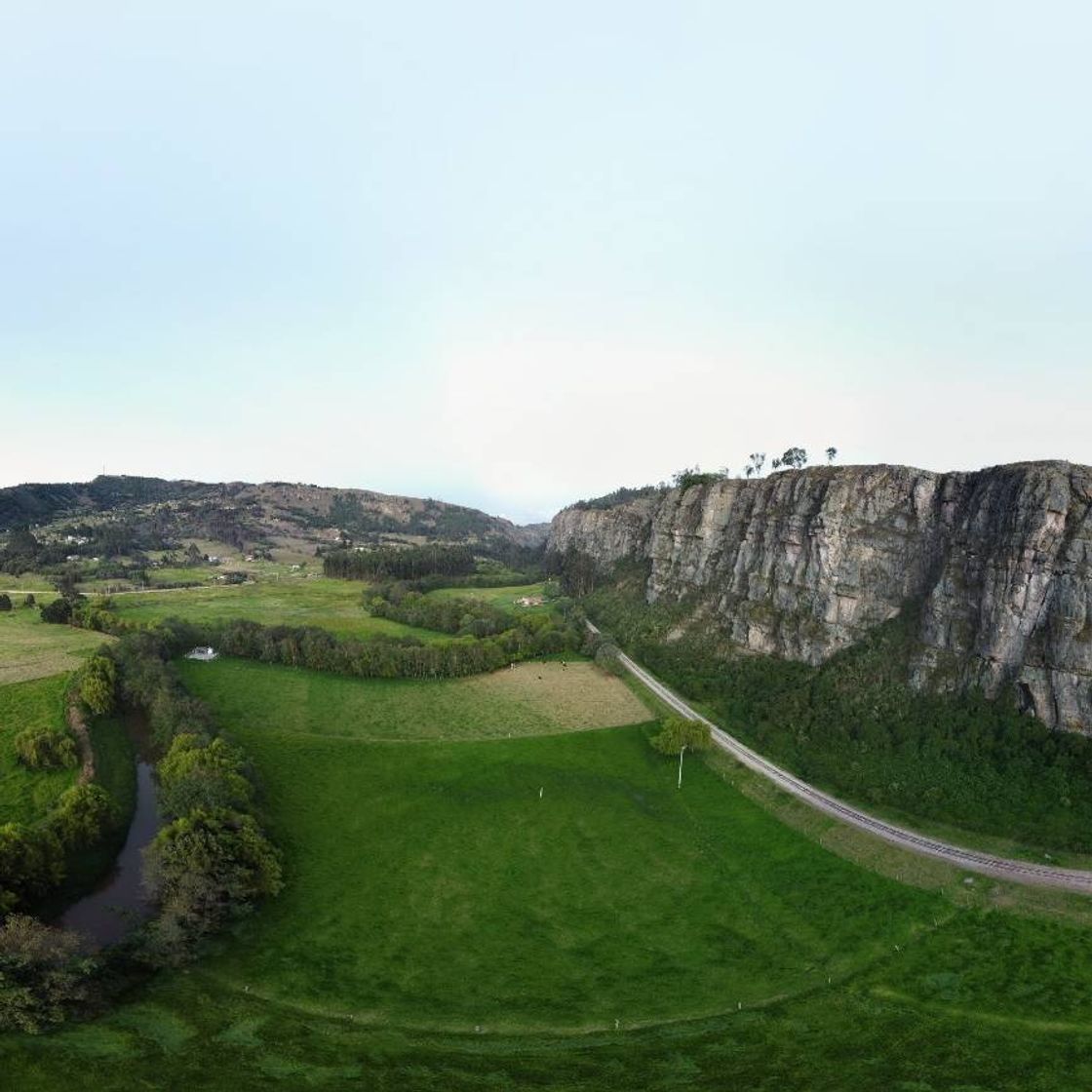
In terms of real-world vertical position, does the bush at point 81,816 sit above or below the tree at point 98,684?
below

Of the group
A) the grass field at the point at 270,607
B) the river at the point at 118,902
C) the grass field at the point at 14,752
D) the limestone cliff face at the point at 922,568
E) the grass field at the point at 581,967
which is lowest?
the river at the point at 118,902

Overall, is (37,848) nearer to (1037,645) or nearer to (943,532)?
(1037,645)

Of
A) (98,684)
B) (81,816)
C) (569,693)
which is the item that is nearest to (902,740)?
(569,693)

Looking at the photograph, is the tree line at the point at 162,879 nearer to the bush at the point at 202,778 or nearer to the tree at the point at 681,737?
the bush at the point at 202,778

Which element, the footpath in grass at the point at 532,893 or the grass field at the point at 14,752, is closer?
the footpath in grass at the point at 532,893

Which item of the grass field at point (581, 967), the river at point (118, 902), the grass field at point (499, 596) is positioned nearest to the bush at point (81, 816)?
the river at point (118, 902)

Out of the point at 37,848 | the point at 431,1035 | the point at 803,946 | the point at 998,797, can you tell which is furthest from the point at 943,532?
the point at 37,848
